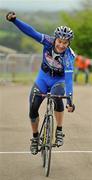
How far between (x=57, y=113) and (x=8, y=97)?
13708 millimetres

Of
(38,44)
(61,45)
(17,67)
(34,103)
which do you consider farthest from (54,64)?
(38,44)

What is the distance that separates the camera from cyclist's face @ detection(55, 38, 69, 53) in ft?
31.0

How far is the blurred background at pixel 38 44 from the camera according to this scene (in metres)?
34.0

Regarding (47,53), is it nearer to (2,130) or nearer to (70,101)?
(70,101)

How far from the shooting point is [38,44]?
83.2 meters

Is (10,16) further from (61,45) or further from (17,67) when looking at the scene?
(17,67)

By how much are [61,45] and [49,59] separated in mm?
290

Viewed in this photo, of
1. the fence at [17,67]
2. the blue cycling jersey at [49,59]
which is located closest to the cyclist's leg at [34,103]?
Answer: the blue cycling jersey at [49,59]

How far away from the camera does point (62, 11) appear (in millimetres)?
84562

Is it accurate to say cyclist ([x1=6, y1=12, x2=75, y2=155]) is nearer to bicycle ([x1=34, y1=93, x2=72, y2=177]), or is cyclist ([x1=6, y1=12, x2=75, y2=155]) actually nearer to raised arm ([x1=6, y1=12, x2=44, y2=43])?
raised arm ([x1=6, y1=12, x2=44, y2=43])

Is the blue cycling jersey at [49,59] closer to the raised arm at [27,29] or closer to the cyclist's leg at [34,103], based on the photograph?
the raised arm at [27,29]

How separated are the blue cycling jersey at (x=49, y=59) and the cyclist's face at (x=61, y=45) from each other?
0.08 m

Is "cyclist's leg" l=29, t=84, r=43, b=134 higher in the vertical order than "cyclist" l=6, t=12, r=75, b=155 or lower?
lower

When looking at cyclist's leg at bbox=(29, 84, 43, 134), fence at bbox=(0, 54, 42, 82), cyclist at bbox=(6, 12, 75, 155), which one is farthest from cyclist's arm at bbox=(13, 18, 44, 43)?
fence at bbox=(0, 54, 42, 82)
